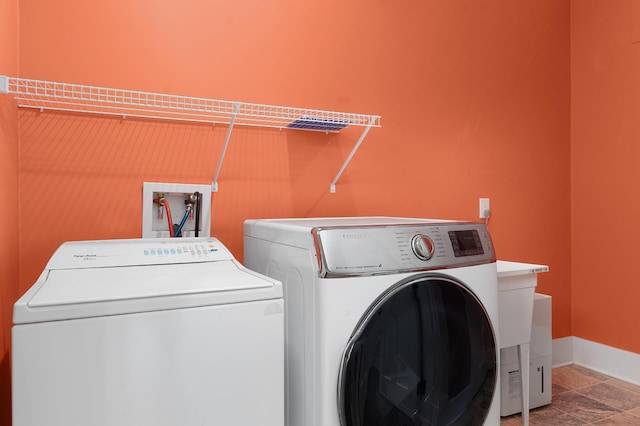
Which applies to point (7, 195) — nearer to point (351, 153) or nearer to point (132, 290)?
point (132, 290)

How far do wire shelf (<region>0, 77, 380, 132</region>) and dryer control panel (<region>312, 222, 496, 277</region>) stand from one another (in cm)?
61

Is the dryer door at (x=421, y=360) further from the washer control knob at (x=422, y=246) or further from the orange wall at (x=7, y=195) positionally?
the orange wall at (x=7, y=195)

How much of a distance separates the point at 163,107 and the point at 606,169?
98.2 inches

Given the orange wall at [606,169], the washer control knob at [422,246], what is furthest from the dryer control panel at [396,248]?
the orange wall at [606,169]

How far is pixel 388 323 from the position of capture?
4.02 ft

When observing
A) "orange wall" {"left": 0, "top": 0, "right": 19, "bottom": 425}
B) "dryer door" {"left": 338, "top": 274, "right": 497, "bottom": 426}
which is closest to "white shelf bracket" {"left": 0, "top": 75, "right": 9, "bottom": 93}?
"orange wall" {"left": 0, "top": 0, "right": 19, "bottom": 425}

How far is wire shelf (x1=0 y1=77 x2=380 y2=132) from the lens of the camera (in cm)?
148

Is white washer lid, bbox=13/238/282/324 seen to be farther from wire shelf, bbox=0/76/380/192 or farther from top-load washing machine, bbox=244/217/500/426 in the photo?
wire shelf, bbox=0/76/380/192

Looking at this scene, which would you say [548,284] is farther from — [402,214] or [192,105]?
[192,105]

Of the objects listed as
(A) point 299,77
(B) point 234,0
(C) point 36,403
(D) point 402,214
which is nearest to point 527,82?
(D) point 402,214

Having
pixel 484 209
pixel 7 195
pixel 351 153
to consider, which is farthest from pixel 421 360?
pixel 484 209

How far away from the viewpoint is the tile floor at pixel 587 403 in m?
2.08

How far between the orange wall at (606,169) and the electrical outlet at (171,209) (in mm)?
2314

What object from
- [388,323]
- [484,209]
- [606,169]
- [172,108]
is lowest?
[388,323]
